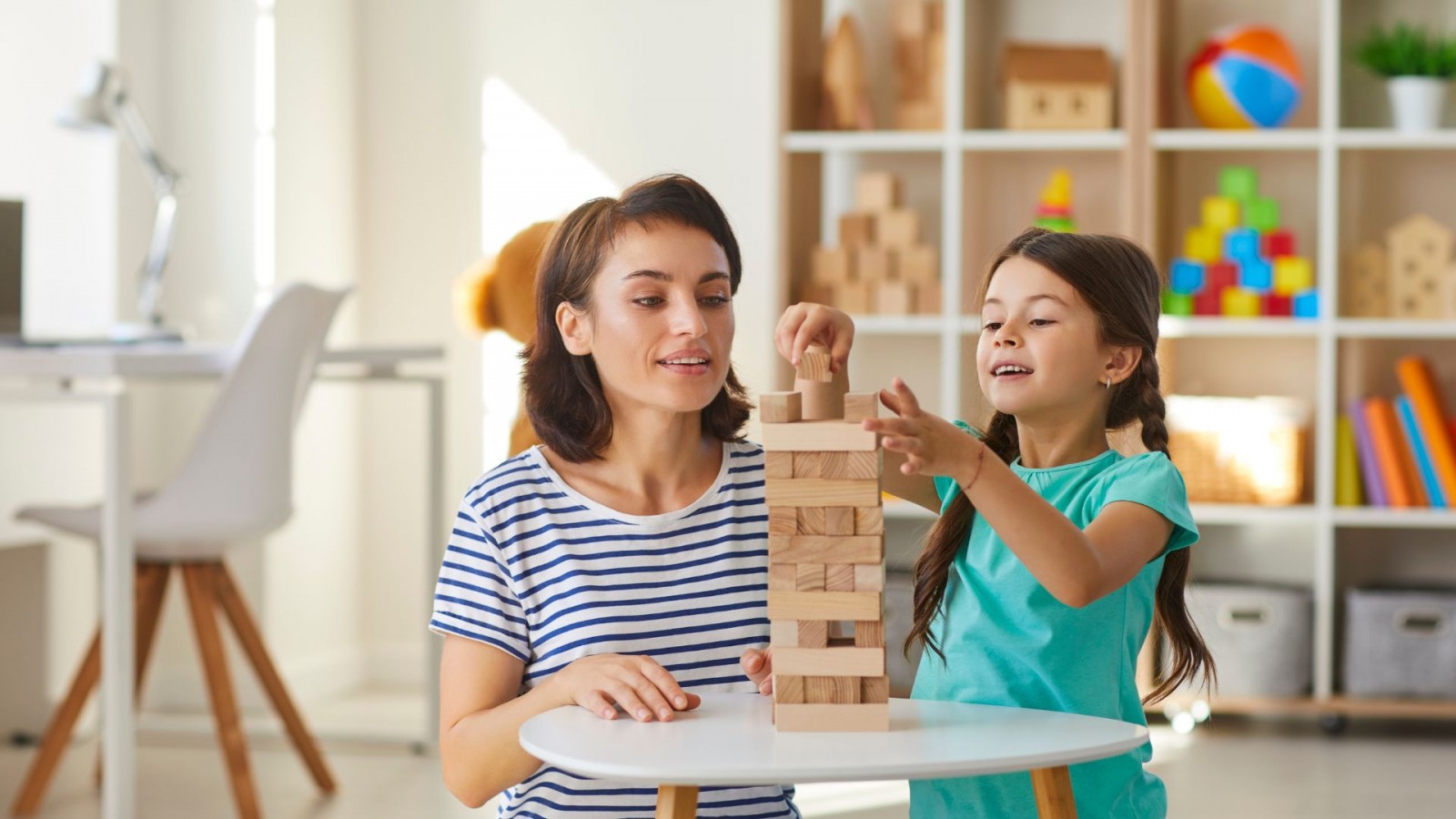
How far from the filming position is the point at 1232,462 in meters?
3.73

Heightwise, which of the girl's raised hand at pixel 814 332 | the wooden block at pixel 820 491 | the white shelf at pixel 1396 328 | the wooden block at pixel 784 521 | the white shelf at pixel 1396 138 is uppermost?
the white shelf at pixel 1396 138

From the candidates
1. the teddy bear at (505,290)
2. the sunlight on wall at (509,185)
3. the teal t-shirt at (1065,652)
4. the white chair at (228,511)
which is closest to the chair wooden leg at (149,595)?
the white chair at (228,511)

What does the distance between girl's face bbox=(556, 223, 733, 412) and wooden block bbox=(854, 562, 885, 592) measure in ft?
0.88

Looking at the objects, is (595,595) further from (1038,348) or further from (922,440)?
(1038,348)

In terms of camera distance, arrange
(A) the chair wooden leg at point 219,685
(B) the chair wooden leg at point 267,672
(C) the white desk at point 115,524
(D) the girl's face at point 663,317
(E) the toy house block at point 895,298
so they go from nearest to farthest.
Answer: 1. (D) the girl's face at point 663,317
2. (C) the white desk at point 115,524
3. (A) the chair wooden leg at point 219,685
4. (B) the chair wooden leg at point 267,672
5. (E) the toy house block at point 895,298

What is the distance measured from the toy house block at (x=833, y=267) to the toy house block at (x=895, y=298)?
87 mm

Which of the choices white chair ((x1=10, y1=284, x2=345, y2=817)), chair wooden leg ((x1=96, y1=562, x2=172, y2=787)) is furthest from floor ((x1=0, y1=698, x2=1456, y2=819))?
chair wooden leg ((x1=96, y1=562, x2=172, y2=787))

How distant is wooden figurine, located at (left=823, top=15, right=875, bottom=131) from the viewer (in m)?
3.85

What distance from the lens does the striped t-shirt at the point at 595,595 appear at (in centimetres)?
132

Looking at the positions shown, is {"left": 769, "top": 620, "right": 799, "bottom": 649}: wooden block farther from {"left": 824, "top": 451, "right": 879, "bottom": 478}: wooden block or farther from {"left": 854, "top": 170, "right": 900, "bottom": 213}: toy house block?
{"left": 854, "top": 170, "right": 900, "bottom": 213}: toy house block

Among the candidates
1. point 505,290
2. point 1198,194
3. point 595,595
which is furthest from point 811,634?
point 1198,194

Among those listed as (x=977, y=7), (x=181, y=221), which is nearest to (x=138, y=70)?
(x=181, y=221)

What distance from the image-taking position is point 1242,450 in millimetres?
3721

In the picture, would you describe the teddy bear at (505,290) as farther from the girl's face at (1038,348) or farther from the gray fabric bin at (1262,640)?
the gray fabric bin at (1262,640)
